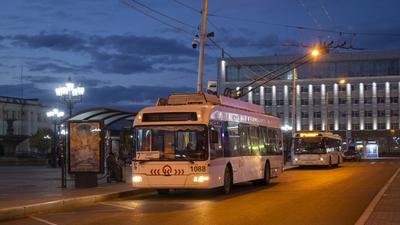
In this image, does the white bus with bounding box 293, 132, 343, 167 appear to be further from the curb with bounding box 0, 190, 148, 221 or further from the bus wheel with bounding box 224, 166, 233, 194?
the curb with bounding box 0, 190, 148, 221

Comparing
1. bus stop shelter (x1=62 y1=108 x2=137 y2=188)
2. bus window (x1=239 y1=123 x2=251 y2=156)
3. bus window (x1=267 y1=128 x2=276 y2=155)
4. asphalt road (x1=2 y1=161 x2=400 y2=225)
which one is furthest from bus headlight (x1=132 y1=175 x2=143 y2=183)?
bus window (x1=267 y1=128 x2=276 y2=155)

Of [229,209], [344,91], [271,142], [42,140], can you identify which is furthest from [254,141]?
[344,91]

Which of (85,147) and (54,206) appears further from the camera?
(85,147)

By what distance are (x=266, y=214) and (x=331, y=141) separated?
35584 mm

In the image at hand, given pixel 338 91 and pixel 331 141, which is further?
pixel 338 91

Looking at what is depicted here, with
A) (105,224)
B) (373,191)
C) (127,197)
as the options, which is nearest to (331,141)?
(373,191)

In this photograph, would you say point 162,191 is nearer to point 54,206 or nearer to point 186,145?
point 186,145

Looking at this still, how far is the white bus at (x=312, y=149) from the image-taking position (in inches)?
1885

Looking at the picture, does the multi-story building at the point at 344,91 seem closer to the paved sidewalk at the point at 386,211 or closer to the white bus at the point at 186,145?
the white bus at the point at 186,145

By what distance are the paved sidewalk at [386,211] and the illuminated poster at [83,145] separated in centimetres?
1027

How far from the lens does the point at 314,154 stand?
4800 cm

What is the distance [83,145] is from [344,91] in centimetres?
10290

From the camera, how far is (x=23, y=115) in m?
127

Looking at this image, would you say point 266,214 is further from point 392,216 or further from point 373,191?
point 373,191
